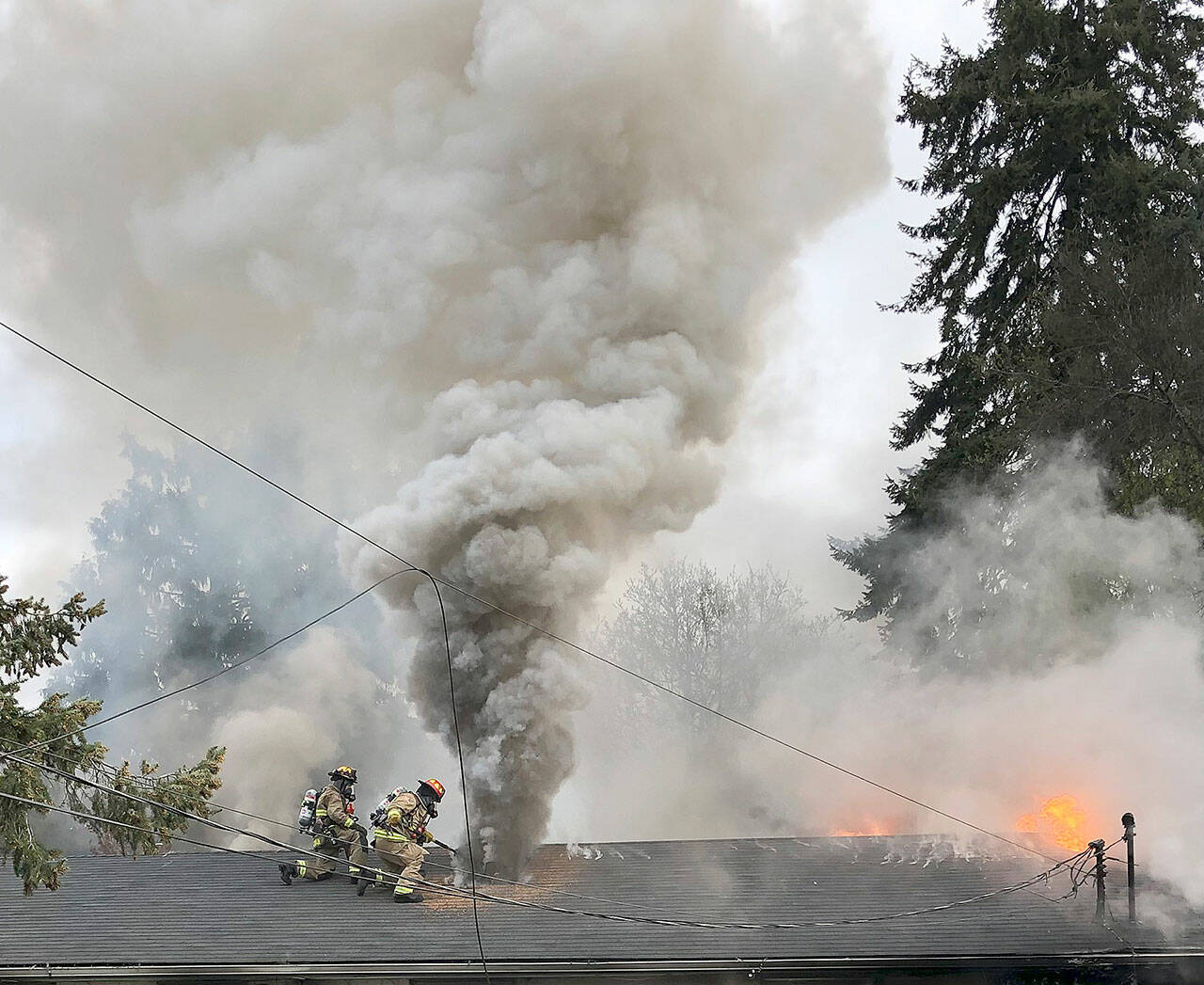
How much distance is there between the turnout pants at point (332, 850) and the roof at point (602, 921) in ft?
0.70

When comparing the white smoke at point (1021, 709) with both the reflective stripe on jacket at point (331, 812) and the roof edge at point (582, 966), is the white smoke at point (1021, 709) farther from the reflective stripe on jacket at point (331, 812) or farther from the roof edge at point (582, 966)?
the reflective stripe on jacket at point (331, 812)

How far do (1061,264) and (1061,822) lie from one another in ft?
30.9

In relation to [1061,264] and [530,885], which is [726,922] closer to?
[530,885]

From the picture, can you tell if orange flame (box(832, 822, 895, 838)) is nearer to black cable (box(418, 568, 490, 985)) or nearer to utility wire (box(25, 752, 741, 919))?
utility wire (box(25, 752, 741, 919))

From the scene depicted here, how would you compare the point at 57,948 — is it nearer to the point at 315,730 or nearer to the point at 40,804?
the point at 40,804

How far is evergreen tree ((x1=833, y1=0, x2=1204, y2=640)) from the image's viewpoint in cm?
1733

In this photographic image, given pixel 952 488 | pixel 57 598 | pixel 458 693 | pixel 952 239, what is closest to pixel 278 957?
pixel 458 693

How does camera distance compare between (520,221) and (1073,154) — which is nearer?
(520,221)

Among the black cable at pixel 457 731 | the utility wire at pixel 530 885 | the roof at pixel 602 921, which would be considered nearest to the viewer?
the roof at pixel 602 921

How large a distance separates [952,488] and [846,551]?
264 centimetres

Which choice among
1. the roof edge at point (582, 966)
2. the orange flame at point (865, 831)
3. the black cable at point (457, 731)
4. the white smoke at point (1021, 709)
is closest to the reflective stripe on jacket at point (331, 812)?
the black cable at point (457, 731)

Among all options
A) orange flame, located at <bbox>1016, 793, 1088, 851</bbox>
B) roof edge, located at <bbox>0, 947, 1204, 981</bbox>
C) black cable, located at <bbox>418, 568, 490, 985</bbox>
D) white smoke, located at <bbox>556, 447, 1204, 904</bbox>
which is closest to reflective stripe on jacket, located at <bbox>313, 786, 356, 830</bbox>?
black cable, located at <bbox>418, 568, 490, 985</bbox>

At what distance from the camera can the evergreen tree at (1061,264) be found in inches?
682

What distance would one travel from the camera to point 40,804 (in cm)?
952
